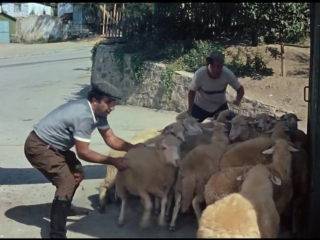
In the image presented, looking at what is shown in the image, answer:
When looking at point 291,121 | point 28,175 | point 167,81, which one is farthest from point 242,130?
point 167,81

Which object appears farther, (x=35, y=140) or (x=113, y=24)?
(x=113, y=24)

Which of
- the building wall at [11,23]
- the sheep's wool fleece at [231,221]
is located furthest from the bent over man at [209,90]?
the building wall at [11,23]

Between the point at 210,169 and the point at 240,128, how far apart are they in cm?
104

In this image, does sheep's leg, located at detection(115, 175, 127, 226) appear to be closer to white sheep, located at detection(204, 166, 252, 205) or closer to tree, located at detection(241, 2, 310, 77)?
white sheep, located at detection(204, 166, 252, 205)

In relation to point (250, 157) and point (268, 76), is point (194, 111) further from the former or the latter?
point (268, 76)

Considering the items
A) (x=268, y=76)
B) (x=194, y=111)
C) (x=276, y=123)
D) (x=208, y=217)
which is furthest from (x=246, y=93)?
(x=208, y=217)

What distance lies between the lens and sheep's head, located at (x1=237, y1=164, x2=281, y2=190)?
4471 mm

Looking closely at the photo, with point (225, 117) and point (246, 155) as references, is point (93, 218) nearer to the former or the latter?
point (246, 155)

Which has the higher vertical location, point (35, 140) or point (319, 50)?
point (319, 50)

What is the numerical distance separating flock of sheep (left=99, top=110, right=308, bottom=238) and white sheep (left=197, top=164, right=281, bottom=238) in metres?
0.29

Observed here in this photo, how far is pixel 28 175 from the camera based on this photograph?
8.09m

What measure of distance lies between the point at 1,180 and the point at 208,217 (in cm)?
491

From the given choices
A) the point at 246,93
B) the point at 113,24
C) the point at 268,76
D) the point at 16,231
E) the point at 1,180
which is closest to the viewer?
the point at 16,231

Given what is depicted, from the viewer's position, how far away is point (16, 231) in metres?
5.99
